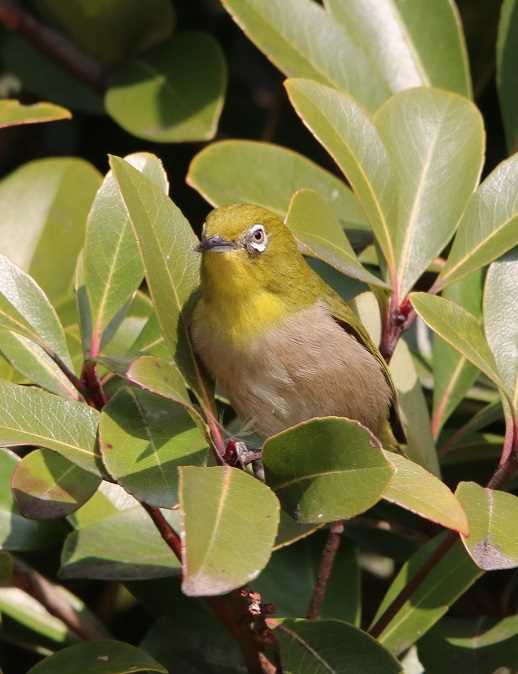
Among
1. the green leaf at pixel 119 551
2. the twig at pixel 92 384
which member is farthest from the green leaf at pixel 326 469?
the green leaf at pixel 119 551

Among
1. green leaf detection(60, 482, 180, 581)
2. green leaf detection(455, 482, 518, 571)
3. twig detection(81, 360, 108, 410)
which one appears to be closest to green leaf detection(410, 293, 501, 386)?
green leaf detection(455, 482, 518, 571)

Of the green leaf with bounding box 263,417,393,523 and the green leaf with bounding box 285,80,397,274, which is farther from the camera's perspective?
the green leaf with bounding box 285,80,397,274

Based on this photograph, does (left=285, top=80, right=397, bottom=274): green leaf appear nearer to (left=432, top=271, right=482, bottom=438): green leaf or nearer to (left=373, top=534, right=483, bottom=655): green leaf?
(left=432, top=271, right=482, bottom=438): green leaf

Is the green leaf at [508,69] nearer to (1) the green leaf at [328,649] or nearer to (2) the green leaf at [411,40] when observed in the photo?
(2) the green leaf at [411,40]

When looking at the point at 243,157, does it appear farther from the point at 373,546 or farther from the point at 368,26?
the point at 373,546

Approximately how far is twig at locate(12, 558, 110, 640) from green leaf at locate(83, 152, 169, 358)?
24.2 inches

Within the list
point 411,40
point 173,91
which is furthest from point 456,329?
point 173,91

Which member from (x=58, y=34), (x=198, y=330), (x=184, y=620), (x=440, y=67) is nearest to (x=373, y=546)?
(x=184, y=620)

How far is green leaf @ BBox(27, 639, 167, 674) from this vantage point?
7.91ft

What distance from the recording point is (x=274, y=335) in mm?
3035

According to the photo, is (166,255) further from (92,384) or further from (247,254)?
(247,254)

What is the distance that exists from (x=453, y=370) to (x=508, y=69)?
39.7 inches

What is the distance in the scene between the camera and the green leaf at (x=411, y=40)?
3.62 meters

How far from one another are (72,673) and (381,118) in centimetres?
155
